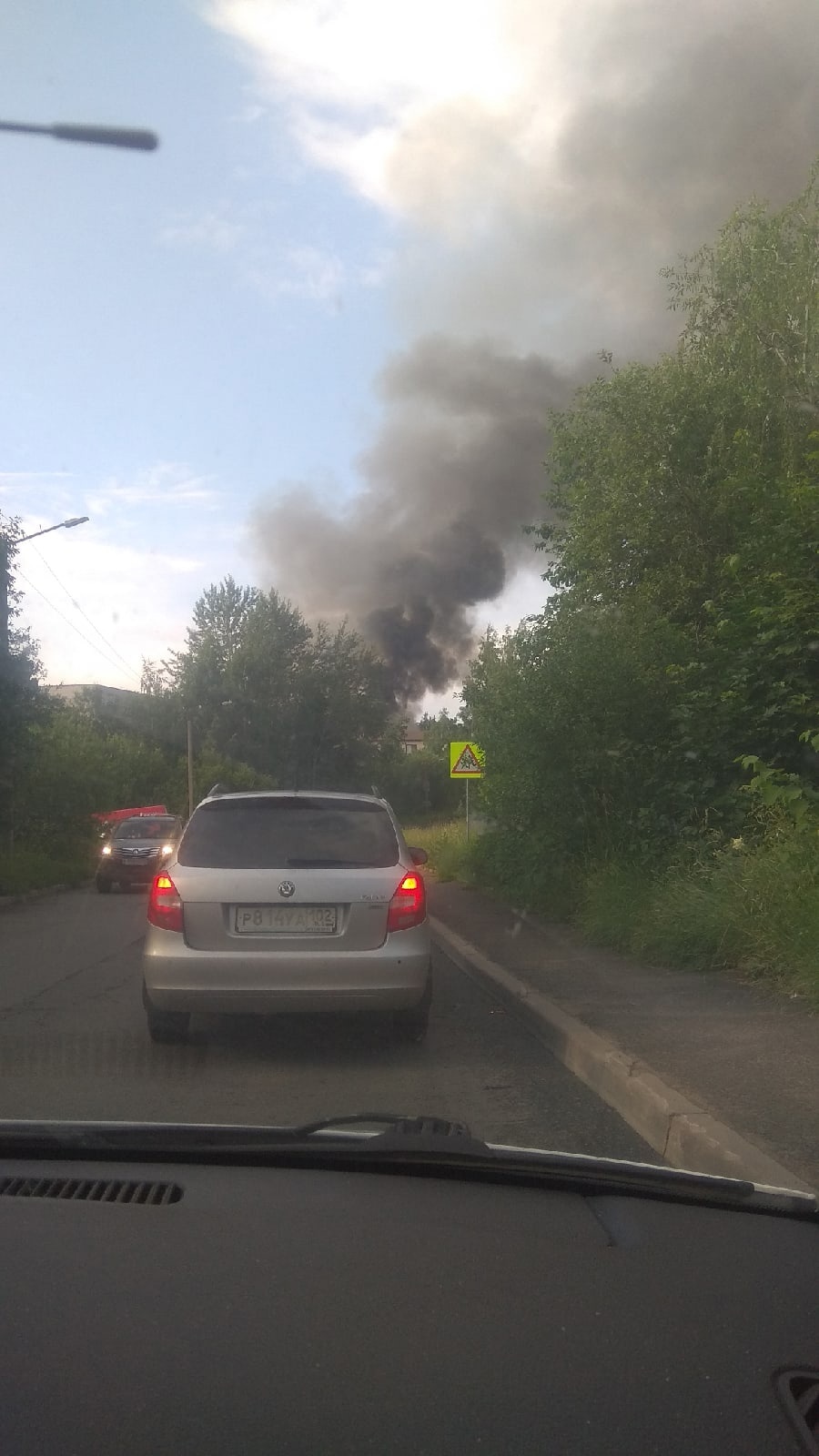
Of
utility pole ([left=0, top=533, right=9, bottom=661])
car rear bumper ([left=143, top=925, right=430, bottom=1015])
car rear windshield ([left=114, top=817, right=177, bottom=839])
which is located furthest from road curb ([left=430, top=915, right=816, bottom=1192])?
car rear windshield ([left=114, top=817, right=177, bottom=839])

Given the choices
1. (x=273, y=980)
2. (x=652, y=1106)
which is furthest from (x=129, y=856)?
(x=652, y=1106)

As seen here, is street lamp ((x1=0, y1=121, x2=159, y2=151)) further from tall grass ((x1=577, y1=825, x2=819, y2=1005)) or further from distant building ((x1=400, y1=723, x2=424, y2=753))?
distant building ((x1=400, y1=723, x2=424, y2=753))

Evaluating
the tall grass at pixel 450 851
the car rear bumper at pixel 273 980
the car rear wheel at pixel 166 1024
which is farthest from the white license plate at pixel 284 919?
the tall grass at pixel 450 851

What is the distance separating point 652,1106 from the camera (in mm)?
5609

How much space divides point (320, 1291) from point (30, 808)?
85.5ft

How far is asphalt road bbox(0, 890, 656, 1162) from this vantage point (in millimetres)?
5766

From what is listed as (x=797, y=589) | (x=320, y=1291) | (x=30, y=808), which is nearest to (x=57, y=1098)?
(x=320, y=1291)

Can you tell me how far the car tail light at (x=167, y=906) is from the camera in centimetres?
711

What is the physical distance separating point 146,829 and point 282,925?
1980cm

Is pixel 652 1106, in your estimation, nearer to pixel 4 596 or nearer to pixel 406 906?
pixel 406 906

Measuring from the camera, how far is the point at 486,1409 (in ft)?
7.57

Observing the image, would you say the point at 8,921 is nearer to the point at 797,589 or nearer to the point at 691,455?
the point at 797,589

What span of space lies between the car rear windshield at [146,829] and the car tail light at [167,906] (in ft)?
62.1

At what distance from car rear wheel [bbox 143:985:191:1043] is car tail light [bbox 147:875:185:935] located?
1.49 ft
